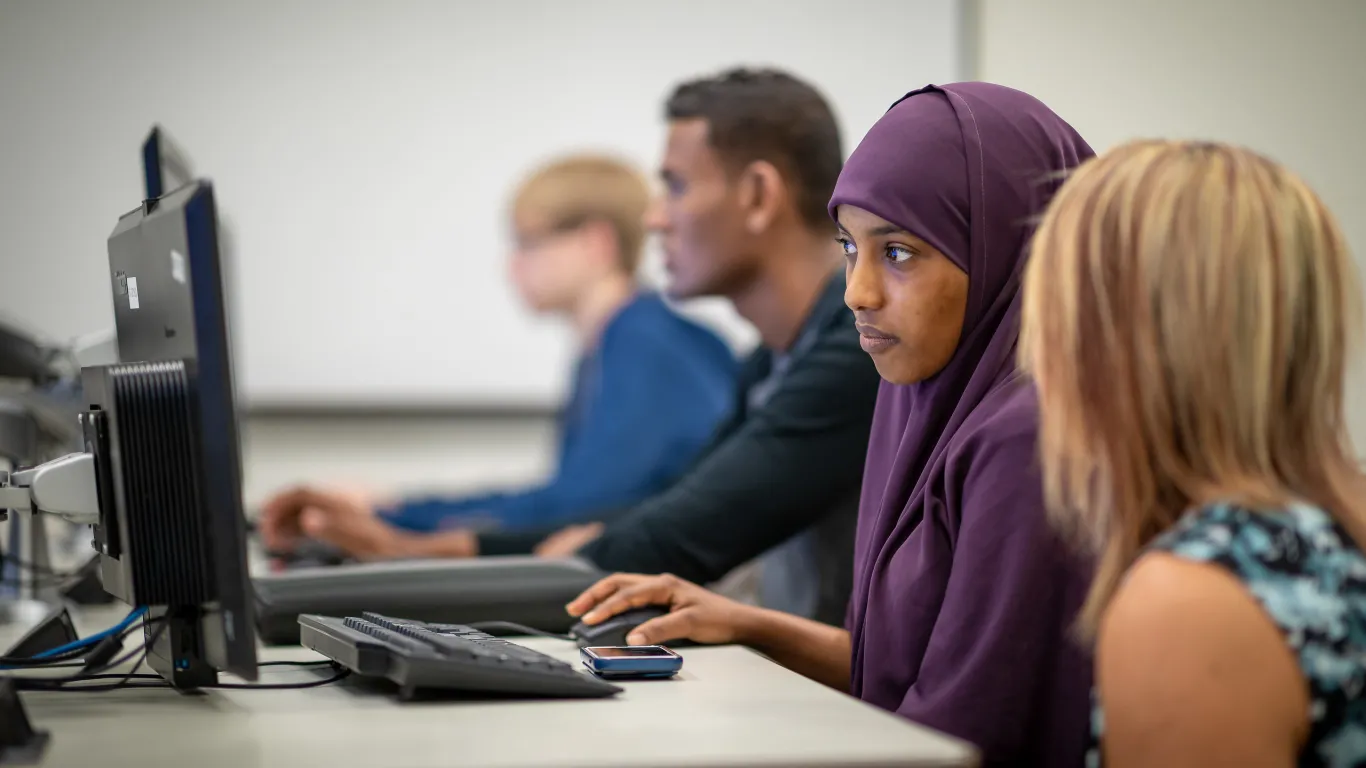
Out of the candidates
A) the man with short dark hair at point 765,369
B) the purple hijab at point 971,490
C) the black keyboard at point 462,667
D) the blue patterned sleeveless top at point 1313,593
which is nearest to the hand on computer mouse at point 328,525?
the man with short dark hair at point 765,369

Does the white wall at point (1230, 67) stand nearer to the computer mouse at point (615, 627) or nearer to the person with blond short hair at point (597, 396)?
the person with blond short hair at point (597, 396)

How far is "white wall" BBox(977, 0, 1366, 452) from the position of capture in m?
2.39

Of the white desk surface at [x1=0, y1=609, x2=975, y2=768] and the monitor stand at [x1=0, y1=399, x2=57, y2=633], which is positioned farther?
the monitor stand at [x1=0, y1=399, x2=57, y2=633]

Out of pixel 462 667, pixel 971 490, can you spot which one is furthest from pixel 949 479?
pixel 462 667

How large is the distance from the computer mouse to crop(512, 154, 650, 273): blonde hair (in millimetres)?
2364

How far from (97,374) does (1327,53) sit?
93.0 inches

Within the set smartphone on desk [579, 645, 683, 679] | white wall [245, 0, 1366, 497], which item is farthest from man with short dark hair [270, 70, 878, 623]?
smartphone on desk [579, 645, 683, 679]

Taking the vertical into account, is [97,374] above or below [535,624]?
above

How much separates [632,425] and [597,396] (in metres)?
0.19

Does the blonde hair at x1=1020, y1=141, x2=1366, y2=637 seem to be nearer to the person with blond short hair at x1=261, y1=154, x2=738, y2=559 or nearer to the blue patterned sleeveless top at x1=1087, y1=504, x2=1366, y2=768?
the blue patterned sleeveless top at x1=1087, y1=504, x2=1366, y2=768

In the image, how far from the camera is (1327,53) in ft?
8.54

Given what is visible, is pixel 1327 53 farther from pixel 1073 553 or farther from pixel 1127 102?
pixel 1073 553

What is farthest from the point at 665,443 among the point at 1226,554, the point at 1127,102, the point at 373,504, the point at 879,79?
the point at 1226,554

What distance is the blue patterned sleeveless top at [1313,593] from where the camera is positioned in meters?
0.80
